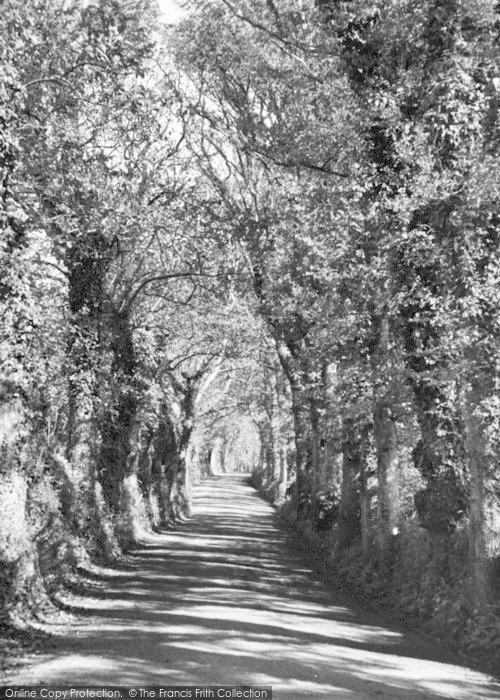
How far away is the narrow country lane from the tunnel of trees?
1194 millimetres

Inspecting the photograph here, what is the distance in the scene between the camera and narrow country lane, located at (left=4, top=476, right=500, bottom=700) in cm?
849

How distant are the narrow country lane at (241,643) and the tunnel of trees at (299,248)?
1194 mm

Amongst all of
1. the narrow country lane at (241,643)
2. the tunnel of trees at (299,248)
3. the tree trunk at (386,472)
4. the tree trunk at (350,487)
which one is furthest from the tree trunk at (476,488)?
the tree trunk at (350,487)

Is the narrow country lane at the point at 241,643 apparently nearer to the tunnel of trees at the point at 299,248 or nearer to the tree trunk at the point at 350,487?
the tunnel of trees at the point at 299,248

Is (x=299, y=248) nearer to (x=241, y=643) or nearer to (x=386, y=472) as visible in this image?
(x=386, y=472)

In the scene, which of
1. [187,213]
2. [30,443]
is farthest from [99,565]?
[187,213]

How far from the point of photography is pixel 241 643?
1038 cm

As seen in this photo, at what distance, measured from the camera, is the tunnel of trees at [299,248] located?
37.8 ft

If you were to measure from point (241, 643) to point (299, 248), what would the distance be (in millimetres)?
12967

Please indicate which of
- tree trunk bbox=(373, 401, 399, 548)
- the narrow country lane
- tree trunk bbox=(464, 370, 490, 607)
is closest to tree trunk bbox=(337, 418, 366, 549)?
tree trunk bbox=(373, 401, 399, 548)

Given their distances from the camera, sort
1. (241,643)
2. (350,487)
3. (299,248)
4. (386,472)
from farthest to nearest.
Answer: (350,487) → (299,248) → (386,472) → (241,643)

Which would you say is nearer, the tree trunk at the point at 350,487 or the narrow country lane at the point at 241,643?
the narrow country lane at the point at 241,643

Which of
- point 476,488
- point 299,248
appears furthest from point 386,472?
point 299,248

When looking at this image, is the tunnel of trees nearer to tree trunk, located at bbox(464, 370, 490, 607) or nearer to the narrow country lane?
tree trunk, located at bbox(464, 370, 490, 607)
